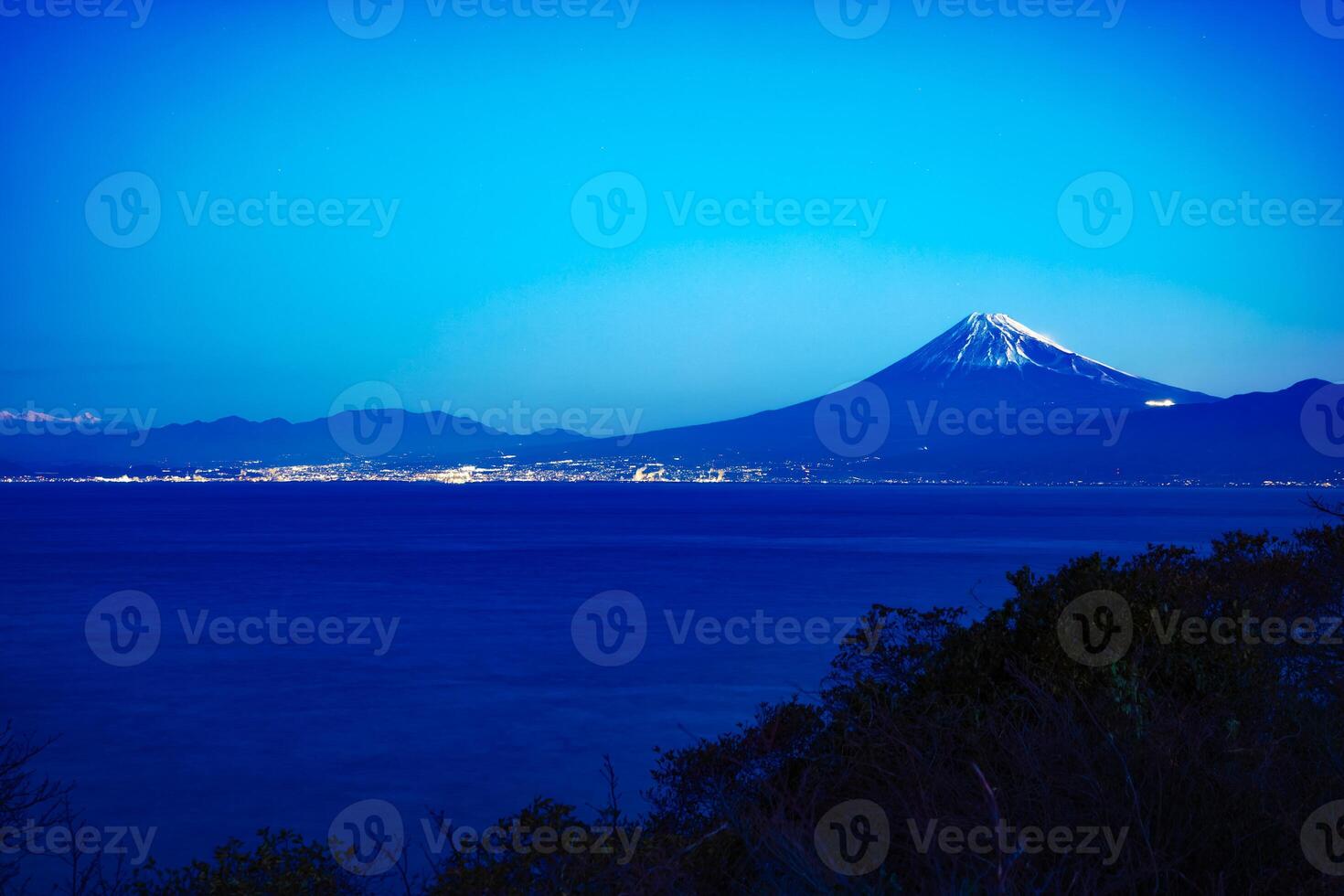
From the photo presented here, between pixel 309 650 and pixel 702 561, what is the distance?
93.5 ft

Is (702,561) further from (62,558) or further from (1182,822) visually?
(1182,822)

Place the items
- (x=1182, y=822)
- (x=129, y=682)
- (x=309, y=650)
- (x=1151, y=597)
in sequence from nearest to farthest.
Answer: (x=1182, y=822) → (x=1151, y=597) → (x=129, y=682) → (x=309, y=650)

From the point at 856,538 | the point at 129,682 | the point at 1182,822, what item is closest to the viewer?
the point at 1182,822

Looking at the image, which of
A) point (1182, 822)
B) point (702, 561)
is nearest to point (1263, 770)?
point (1182, 822)

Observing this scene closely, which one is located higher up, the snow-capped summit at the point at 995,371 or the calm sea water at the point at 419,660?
the snow-capped summit at the point at 995,371

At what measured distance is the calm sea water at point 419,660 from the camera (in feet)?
52.5

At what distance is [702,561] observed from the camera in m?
54.1

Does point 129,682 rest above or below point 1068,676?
below

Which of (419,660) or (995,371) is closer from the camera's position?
(419,660)

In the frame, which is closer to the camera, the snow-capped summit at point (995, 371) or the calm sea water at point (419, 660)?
the calm sea water at point (419, 660)

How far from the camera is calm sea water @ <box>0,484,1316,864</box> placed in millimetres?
16016

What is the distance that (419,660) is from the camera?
87.2ft

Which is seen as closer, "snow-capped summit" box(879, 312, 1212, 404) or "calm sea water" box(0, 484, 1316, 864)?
"calm sea water" box(0, 484, 1316, 864)

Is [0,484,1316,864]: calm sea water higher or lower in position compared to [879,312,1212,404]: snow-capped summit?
lower
